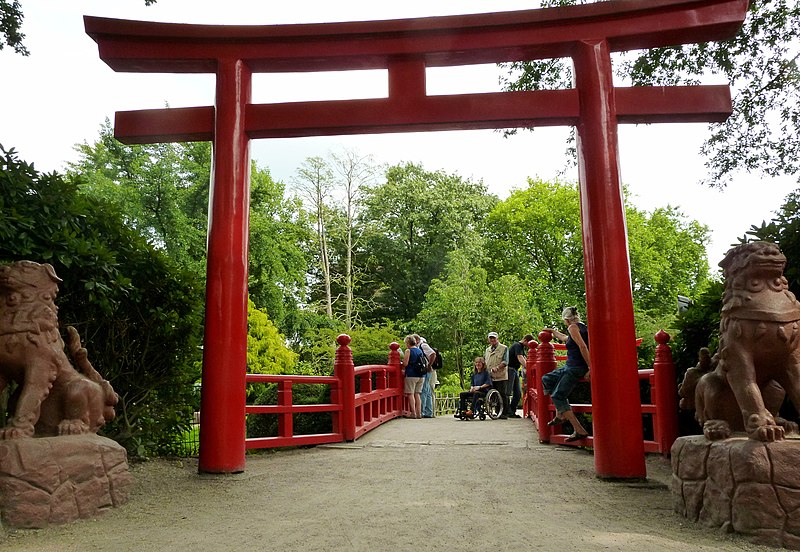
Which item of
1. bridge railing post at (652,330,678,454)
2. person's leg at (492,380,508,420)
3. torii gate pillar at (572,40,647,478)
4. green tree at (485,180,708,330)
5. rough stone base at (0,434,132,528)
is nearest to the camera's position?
rough stone base at (0,434,132,528)

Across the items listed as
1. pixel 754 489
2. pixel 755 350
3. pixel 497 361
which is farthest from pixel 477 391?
pixel 754 489

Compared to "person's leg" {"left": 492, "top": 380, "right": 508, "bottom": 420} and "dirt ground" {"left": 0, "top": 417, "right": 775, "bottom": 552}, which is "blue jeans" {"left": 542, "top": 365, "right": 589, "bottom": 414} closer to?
"dirt ground" {"left": 0, "top": 417, "right": 775, "bottom": 552}

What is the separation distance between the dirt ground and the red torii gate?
1.94 ft

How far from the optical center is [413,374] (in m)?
11.2

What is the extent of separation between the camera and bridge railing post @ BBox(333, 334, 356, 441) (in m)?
7.68

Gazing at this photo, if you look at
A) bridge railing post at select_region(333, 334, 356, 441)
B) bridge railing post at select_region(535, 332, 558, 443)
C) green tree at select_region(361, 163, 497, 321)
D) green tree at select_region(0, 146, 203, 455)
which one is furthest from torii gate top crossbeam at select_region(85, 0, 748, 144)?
green tree at select_region(361, 163, 497, 321)

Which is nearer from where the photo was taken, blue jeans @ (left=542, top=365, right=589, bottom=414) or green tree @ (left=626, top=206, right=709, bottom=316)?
blue jeans @ (left=542, top=365, right=589, bottom=414)

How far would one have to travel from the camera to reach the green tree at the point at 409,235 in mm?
26172

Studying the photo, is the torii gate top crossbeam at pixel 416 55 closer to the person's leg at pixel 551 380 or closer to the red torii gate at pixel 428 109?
the red torii gate at pixel 428 109

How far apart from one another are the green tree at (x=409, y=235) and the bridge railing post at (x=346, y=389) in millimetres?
17792

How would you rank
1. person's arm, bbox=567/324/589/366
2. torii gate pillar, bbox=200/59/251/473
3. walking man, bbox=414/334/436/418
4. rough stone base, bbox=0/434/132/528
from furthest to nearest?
walking man, bbox=414/334/436/418, person's arm, bbox=567/324/589/366, torii gate pillar, bbox=200/59/251/473, rough stone base, bbox=0/434/132/528

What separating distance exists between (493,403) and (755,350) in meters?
8.53

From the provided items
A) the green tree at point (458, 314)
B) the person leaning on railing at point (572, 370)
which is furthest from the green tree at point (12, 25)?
the green tree at point (458, 314)

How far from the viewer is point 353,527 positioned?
3.47 meters
